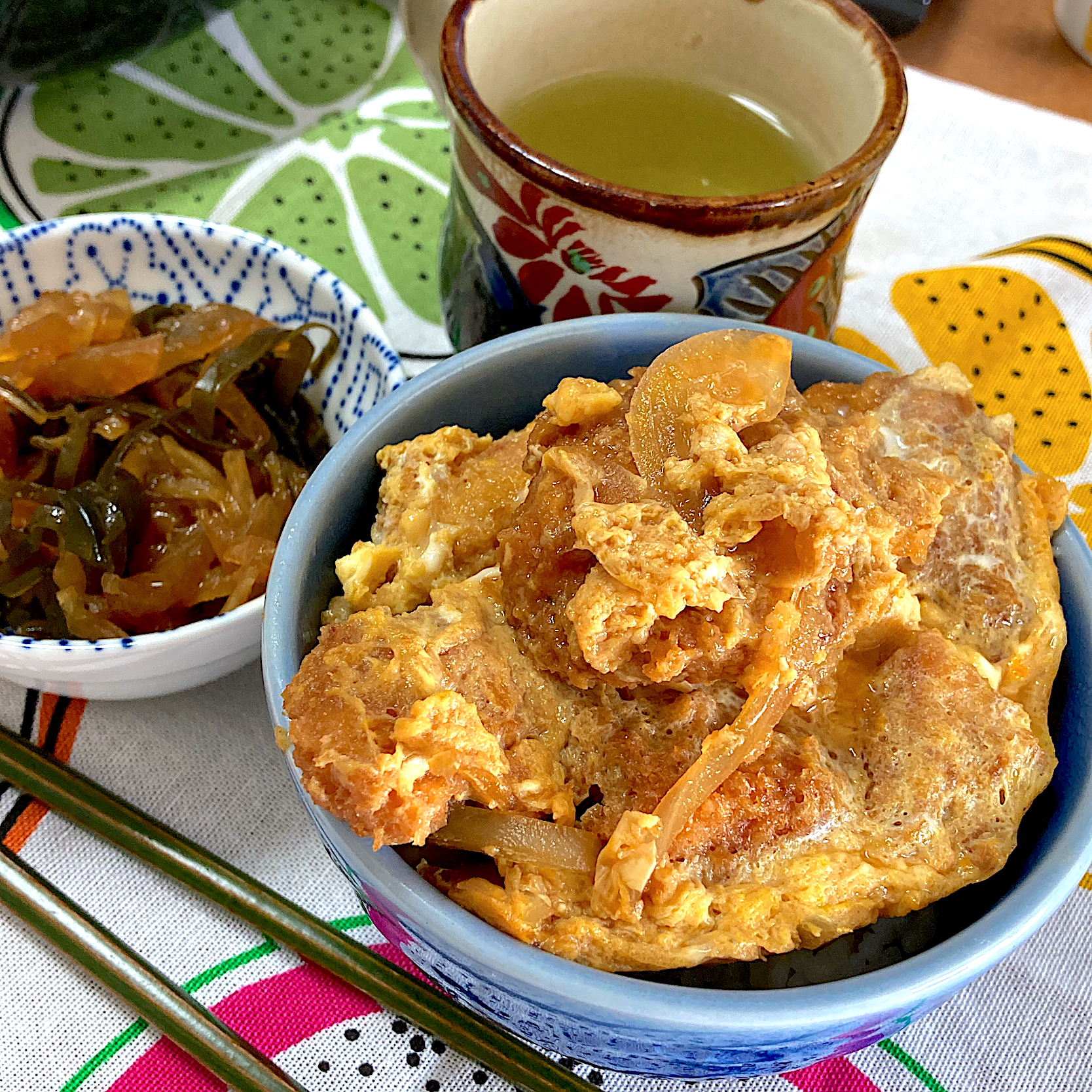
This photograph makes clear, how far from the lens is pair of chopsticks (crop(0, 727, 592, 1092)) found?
41.4 inches

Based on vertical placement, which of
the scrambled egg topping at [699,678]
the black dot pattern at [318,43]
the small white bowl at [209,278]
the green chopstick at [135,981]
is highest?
the scrambled egg topping at [699,678]

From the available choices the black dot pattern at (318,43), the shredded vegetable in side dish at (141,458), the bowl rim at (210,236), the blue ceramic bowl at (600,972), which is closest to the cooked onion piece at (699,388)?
the blue ceramic bowl at (600,972)

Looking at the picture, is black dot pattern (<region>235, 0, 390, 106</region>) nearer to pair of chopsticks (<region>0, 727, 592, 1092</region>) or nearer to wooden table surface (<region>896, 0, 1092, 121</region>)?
wooden table surface (<region>896, 0, 1092, 121</region>)

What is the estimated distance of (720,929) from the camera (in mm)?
791

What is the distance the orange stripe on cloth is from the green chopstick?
0.19ft

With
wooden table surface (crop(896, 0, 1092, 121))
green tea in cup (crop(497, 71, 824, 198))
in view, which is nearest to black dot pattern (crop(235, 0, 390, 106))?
green tea in cup (crop(497, 71, 824, 198))

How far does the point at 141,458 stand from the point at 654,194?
30.8 inches

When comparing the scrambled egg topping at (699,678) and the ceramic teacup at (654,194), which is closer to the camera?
the scrambled egg topping at (699,678)

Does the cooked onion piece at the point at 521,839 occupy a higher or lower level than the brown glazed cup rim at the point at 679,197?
lower

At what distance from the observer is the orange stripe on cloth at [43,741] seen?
126cm

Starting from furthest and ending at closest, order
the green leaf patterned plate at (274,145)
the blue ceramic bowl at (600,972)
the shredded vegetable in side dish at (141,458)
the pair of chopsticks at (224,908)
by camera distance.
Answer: the green leaf patterned plate at (274,145), the shredded vegetable in side dish at (141,458), the pair of chopsticks at (224,908), the blue ceramic bowl at (600,972)

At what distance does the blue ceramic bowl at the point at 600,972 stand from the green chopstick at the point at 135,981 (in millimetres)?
273

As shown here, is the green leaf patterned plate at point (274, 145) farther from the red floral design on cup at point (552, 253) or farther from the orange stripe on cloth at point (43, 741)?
the orange stripe on cloth at point (43, 741)

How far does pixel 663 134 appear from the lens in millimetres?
1589
